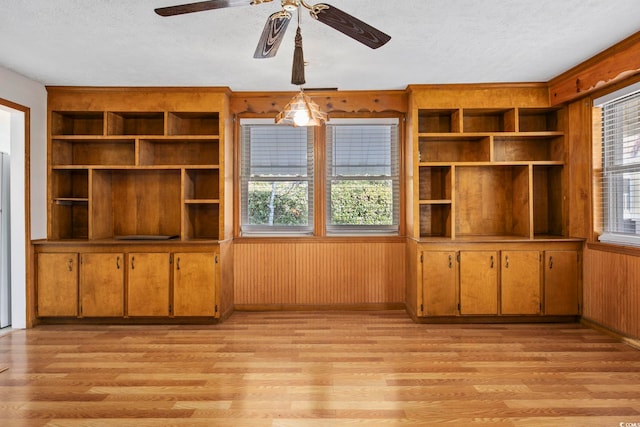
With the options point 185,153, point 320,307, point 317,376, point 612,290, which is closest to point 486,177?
point 612,290

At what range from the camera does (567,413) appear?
2.39 m

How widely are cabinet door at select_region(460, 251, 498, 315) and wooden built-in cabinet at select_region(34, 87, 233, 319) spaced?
2586 mm

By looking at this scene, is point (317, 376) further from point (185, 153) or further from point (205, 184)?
point (185, 153)

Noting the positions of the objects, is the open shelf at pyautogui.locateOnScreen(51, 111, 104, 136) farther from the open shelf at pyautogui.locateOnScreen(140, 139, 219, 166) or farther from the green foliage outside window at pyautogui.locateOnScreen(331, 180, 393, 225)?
the green foliage outside window at pyautogui.locateOnScreen(331, 180, 393, 225)

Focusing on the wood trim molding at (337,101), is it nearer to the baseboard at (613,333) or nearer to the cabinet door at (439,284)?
the cabinet door at (439,284)

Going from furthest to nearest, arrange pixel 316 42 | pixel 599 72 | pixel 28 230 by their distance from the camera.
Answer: pixel 28 230
pixel 599 72
pixel 316 42

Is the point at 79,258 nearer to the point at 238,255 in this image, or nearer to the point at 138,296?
the point at 138,296

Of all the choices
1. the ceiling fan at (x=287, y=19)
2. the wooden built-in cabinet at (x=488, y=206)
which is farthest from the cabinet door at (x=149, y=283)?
the ceiling fan at (x=287, y=19)

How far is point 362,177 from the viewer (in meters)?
4.85

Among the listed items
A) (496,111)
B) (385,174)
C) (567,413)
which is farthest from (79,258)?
(496,111)

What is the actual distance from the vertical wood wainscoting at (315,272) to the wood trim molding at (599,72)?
89.7 inches

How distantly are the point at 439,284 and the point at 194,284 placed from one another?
2592 mm

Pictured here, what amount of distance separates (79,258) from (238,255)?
1661mm

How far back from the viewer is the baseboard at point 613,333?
3.48 m
